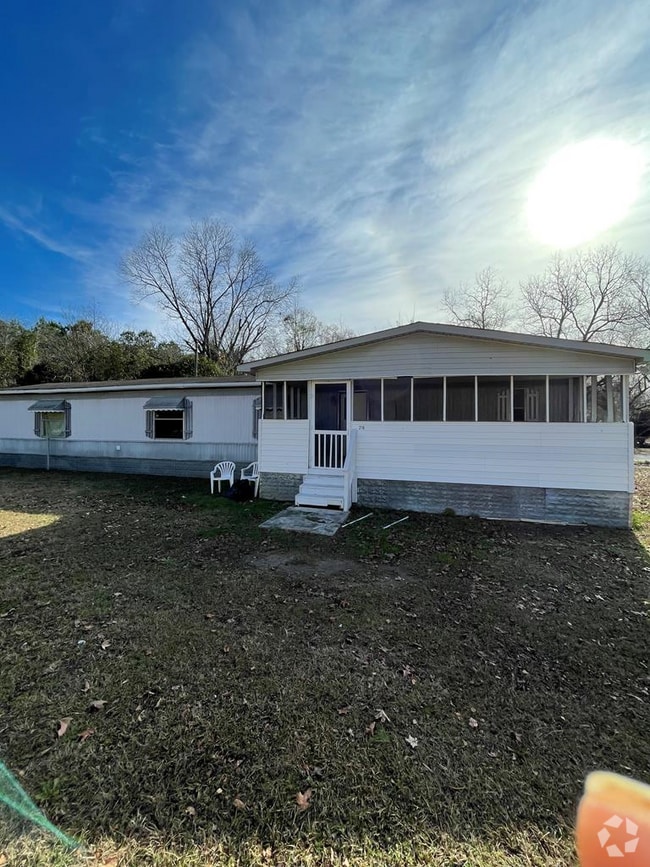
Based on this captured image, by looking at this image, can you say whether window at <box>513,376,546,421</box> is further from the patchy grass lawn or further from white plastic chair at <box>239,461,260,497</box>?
white plastic chair at <box>239,461,260,497</box>

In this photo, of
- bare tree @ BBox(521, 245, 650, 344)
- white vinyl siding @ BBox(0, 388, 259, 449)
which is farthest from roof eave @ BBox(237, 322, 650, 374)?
bare tree @ BBox(521, 245, 650, 344)

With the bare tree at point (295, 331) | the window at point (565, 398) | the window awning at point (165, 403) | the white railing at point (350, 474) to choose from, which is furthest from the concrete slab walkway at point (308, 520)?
the bare tree at point (295, 331)

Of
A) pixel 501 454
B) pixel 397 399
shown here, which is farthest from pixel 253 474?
pixel 501 454

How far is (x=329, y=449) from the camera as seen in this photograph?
8.59 m

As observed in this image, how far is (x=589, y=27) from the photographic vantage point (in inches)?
242

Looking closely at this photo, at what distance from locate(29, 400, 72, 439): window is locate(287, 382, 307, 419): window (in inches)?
373

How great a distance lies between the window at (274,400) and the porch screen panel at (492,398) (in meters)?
4.22

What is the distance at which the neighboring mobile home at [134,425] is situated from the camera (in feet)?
37.9

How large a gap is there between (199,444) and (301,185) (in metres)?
8.54

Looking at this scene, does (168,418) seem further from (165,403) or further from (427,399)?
(427,399)

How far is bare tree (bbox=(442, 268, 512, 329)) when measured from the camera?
29.2 metres

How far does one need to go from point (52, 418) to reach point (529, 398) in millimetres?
15275

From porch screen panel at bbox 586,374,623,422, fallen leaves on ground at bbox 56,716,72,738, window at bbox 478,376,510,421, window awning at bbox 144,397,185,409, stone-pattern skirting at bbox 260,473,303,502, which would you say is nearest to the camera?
fallen leaves on ground at bbox 56,716,72,738

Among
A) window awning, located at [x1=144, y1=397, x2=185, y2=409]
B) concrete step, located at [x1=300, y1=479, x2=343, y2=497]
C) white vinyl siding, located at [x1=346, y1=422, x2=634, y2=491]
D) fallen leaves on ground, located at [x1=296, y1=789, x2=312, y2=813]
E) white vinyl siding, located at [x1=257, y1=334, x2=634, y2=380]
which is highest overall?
white vinyl siding, located at [x1=257, y1=334, x2=634, y2=380]
